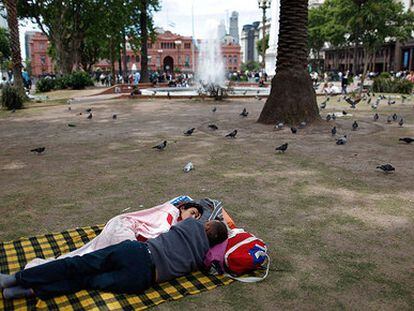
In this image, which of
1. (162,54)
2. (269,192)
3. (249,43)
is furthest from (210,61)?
(249,43)

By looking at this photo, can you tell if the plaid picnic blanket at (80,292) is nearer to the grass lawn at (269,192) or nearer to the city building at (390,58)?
the grass lawn at (269,192)

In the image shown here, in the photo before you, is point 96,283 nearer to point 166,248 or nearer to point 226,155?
point 166,248

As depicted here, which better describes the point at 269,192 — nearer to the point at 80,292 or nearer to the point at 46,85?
the point at 80,292

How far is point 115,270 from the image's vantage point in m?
3.27

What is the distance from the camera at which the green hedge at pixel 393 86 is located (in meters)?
23.8

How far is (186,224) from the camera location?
3645mm

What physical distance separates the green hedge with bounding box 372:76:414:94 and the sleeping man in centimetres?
2358

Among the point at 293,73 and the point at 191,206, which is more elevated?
the point at 293,73

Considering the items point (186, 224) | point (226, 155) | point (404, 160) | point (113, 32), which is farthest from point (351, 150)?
point (113, 32)

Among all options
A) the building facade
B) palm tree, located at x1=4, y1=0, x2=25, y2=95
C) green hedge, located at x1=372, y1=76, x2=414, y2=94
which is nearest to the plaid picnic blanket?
palm tree, located at x1=4, y1=0, x2=25, y2=95

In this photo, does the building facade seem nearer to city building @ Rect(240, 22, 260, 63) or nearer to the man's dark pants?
city building @ Rect(240, 22, 260, 63)

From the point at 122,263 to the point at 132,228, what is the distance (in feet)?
2.06

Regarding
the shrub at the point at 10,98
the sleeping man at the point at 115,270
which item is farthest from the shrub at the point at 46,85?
the sleeping man at the point at 115,270

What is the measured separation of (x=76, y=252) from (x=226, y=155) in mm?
4766
